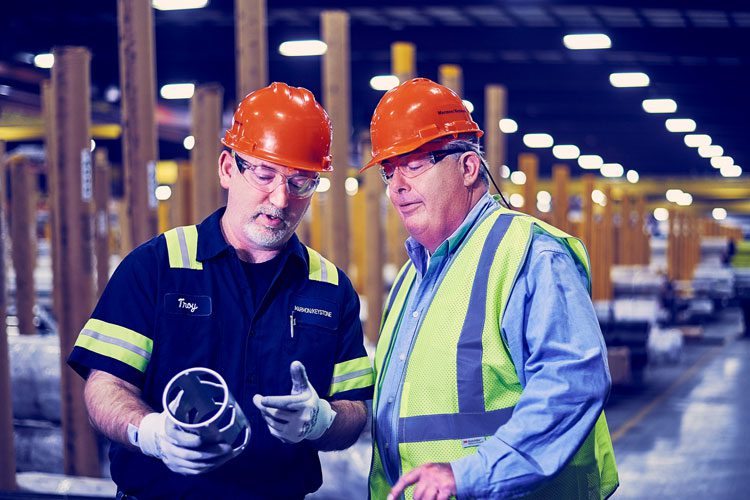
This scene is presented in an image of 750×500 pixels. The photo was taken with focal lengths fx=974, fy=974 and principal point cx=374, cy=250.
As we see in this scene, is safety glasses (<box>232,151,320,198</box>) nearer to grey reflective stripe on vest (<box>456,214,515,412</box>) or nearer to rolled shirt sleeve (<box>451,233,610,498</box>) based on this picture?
grey reflective stripe on vest (<box>456,214,515,412</box>)

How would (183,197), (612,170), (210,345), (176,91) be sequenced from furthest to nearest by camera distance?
1. (612,170)
2. (176,91)
3. (183,197)
4. (210,345)

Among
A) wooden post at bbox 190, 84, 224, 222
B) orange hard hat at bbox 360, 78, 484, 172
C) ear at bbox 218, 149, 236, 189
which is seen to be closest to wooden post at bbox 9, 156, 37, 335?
wooden post at bbox 190, 84, 224, 222

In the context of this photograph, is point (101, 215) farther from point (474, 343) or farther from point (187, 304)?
point (474, 343)

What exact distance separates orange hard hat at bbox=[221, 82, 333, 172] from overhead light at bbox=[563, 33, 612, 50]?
1313 cm

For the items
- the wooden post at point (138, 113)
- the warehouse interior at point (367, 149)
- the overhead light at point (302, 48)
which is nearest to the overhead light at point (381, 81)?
the warehouse interior at point (367, 149)

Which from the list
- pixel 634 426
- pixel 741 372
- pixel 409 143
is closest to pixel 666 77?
pixel 741 372

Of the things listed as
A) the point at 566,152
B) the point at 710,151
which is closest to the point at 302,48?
the point at 566,152

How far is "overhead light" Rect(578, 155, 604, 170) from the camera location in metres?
32.8

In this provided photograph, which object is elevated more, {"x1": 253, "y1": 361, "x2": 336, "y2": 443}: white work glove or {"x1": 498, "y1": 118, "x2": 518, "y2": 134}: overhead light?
{"x1": 498, "y1": 118, "x2": 518, "y2": 134}: overhead light

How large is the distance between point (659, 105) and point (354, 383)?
20580 mm

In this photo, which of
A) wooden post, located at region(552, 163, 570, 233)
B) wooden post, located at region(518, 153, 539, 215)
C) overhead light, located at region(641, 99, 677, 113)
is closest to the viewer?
wooden post, located at region(518, 153, 539, 215)

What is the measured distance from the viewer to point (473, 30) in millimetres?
15250

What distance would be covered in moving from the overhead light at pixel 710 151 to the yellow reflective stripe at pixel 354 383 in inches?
1139

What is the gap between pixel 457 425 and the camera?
97.0 inches
